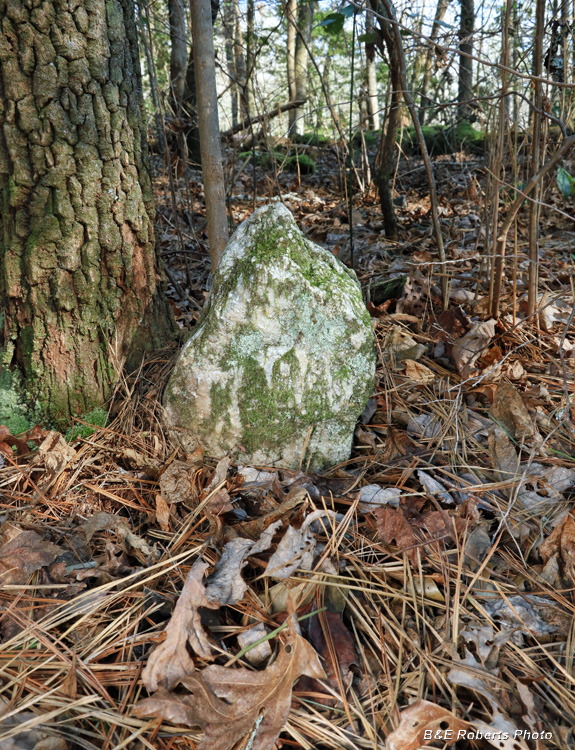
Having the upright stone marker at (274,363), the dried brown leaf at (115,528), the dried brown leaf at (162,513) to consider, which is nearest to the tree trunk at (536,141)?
the upright stone marker at (274,363)

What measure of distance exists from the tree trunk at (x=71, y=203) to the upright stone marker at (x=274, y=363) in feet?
1.50

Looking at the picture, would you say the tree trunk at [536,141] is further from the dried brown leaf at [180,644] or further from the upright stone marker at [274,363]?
the dried brown leaf at [180,644]

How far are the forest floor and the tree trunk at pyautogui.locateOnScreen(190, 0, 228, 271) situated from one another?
0.77 meters

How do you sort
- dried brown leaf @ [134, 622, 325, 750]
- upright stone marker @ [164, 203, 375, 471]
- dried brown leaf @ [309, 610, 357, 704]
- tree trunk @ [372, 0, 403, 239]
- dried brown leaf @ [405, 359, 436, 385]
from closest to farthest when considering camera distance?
1. dried brown leaf @ [134, 622, 325, 750]
2. dried brown leaf @ [309, 610, 357, 704]
3. upright stone marker @ [164, 203, 375, 471]
4. dried brown leaf @ [405, 359, 436, 385]
5. tree trunk @ [372, 0, 403, 239]

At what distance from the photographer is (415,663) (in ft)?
4.09

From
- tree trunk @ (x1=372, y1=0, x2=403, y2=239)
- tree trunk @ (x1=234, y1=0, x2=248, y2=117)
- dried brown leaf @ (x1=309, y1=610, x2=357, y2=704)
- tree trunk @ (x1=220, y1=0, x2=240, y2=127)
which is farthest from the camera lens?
tree trunk @ (x1=372, y1=0, x2=403, y2=239)

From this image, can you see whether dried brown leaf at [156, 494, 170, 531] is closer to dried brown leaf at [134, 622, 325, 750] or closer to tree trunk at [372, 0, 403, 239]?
dried brown leaf at [134, 622, 325, 750]

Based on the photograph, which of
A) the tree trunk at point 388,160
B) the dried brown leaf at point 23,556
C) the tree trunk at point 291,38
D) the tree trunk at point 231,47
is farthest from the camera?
the tree trunk at point 388,160

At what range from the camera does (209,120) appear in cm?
245

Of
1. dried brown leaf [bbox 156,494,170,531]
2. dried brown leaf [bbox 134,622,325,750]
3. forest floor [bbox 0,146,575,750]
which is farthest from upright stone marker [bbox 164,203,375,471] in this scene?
dried brown leaf [bbox 134,622,325,750]

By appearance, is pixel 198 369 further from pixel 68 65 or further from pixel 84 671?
pixel 68 65

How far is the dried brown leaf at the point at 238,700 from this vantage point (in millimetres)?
1081

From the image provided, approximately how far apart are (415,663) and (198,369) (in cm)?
119

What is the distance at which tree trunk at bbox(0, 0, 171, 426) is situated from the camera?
181 cm
